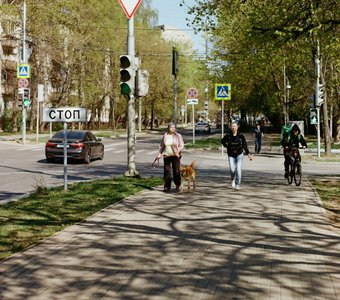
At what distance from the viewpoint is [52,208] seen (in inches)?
410

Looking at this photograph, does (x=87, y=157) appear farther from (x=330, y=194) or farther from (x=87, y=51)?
(x=87, y=51)

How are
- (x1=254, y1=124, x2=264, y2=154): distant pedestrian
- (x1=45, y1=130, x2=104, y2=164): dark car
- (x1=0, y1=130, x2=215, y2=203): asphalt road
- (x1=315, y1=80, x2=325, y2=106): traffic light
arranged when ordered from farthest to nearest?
(x1=254, y1=124, x2=264, y2=154): distant pedestrian < (x1=315, y1=80, x2=325, y2=106): traffic light < (x1=45, y1=130, x2=104, y2=164): dark car < (x1=0, y1=130, x2=215, y2=203): asphalt road

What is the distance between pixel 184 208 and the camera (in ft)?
34.3

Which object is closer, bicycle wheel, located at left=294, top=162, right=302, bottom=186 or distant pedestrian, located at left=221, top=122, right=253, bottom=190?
distant pedestrian, located at left=221, top=122, right=253, bottom=190

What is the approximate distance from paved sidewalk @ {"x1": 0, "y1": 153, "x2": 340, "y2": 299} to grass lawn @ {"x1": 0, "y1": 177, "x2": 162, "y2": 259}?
1.10 feet

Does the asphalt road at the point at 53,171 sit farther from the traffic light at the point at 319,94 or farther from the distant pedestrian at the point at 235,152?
the distant pedestrian at the point at 235,152

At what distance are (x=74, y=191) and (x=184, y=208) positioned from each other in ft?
11.3

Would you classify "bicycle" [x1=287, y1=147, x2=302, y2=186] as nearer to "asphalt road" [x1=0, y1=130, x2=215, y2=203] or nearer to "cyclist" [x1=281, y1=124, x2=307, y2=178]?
"cyclist" [x1=281, y1=124, x2=307, y2=178]

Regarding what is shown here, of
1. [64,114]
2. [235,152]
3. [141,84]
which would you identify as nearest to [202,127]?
[141,84]

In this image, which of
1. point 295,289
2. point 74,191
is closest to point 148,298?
point 295,289

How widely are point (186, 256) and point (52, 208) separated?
4412mm

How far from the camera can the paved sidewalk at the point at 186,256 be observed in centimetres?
538

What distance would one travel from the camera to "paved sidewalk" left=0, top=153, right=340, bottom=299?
538 cm

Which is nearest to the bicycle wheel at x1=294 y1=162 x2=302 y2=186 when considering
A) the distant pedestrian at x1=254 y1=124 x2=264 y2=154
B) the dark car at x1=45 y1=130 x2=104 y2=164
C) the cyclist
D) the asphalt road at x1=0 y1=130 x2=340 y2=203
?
the cyclist
